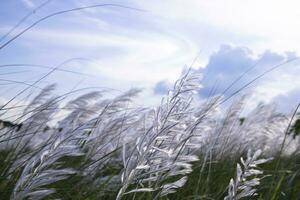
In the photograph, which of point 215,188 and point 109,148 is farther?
point 215,188

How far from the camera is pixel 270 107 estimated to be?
231 inches

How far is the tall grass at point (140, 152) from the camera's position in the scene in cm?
165

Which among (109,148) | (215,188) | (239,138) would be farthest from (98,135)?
(239,138)

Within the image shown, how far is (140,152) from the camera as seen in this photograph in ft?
5.08

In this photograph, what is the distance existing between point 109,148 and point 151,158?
5.14 ft

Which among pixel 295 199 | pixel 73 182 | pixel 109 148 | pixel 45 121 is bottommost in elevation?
pixel 295 199

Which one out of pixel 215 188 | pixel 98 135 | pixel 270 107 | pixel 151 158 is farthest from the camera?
pixel 270 107

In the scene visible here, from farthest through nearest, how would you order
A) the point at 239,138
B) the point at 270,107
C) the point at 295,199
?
1. the point at 270,107
2. the point at 239,138
3. the point at 295,199

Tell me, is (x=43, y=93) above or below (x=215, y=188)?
above

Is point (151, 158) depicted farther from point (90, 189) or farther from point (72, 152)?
point (90, 189)

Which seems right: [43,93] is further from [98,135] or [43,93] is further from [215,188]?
[215,188]

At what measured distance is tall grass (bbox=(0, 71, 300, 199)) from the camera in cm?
165

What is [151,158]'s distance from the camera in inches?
64.1

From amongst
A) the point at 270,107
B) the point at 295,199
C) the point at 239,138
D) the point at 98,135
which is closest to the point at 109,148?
the point at 98,135
